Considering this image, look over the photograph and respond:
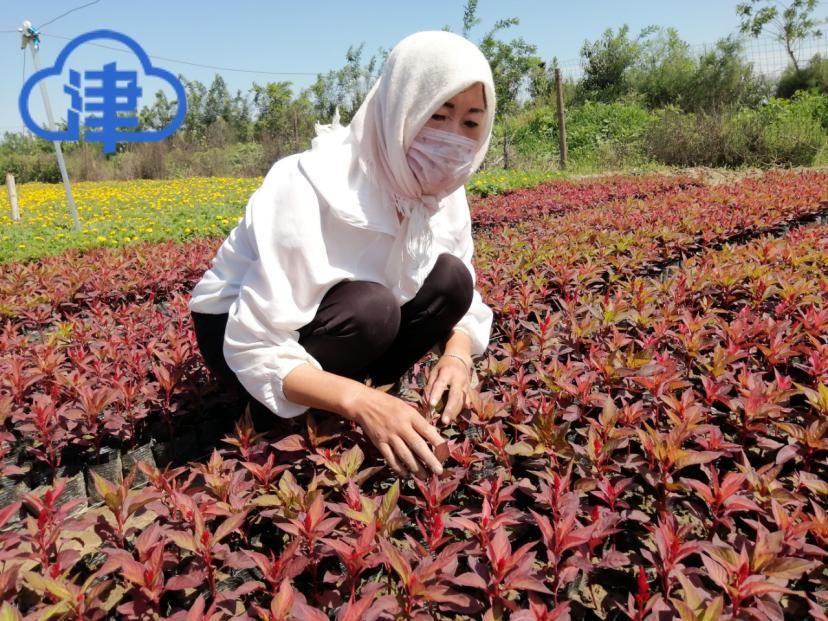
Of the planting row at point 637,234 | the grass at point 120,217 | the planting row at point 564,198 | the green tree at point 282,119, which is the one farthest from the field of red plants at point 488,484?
the green tree at point 282,119

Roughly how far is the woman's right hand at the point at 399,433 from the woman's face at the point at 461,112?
2.64ft

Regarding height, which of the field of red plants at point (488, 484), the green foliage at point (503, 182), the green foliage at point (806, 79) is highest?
the green foliage at point (806, 79)

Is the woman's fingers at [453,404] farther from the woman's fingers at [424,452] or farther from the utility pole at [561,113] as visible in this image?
the utility pole at [561,113]

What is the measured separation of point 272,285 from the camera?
153 cm

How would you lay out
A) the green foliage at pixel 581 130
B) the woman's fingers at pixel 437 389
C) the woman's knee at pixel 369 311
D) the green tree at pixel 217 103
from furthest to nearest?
the green tree at pixel 217 103
the green foliage at pixel 581 130
the woman's knee at pixel 369 311
the woman's fingers at pixel 437 389

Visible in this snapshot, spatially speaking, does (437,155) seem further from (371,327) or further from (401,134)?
(371,327)

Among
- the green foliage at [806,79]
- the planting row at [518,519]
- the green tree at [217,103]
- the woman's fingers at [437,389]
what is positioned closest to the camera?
the planting row at [518,519]

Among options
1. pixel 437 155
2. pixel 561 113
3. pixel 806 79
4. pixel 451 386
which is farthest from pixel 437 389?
pixel 806 79

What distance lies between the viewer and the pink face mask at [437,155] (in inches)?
64.7

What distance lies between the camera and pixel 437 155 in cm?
164

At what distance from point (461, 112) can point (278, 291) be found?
73 cm

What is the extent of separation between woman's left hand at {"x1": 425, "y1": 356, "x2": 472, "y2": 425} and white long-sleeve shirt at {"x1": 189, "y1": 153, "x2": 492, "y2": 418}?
0.33 meters

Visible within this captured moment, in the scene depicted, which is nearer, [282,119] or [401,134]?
[401,134]

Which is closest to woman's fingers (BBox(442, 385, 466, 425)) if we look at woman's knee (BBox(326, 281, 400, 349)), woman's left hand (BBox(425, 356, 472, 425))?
woman's left hand (BBox(425, 356, 472, 425))
